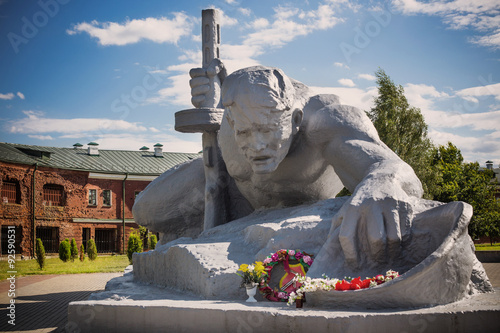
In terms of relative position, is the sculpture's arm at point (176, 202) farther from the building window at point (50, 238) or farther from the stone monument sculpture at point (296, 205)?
the building window at point (50, 238)

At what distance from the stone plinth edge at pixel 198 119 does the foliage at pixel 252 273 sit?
225cm

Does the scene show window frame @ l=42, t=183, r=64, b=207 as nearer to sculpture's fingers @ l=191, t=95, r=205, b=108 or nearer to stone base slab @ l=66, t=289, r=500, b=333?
sculpture's fingers @ l=191, t=95, r=205, b=108

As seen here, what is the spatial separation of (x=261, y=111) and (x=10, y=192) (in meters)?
24.4

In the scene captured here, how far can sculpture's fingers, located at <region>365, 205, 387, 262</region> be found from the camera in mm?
3250

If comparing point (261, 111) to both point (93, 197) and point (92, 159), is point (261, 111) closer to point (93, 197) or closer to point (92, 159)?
point (93, 197)

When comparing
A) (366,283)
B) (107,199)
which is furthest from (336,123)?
(107,199)

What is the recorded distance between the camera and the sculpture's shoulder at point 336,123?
4.50 m

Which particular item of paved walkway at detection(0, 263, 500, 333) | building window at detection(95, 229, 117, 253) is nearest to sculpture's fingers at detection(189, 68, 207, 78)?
paved walkway at detection(0, 263, 500, 333)

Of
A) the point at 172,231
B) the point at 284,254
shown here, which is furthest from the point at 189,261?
the point at 172,231

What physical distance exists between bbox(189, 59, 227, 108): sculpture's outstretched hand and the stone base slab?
266 centimetres

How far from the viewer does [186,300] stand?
3758mm

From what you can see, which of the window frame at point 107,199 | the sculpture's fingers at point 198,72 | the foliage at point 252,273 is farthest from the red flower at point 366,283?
the window frame at point 107,199

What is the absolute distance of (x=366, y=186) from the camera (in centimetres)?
357

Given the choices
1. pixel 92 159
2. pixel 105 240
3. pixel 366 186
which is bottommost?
pixel 105 240
